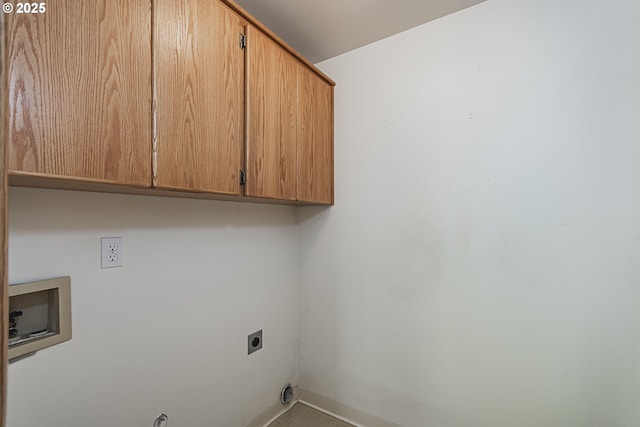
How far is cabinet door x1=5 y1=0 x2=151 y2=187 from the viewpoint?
634mm

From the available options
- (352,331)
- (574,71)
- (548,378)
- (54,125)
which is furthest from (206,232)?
(574,71)

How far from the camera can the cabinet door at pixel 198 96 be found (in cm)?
91

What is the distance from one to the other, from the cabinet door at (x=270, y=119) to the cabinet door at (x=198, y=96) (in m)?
0.06

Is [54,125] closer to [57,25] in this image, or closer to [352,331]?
[57,25]

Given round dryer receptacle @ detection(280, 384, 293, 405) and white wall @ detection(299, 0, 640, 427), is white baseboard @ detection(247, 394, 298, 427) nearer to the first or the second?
round dryer receptacle @ detection(280, 384, 293, 405)

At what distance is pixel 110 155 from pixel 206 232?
69 cm

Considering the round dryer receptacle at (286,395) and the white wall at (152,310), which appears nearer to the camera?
the white wall at (152,310)

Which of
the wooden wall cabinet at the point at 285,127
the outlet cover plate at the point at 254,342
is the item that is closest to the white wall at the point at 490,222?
the wooden wall cabinet at the point at 285,127

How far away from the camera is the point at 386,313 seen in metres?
1.64

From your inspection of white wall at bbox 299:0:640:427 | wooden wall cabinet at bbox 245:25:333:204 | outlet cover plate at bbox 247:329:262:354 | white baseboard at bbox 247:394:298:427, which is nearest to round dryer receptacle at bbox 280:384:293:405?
white baseboard at bbox 247:394:298:427

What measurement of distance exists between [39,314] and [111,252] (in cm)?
27

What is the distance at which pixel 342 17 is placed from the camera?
1461 mm

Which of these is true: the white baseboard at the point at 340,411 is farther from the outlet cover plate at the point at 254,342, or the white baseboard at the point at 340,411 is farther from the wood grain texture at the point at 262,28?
the wood grain texture at the point at 262,28

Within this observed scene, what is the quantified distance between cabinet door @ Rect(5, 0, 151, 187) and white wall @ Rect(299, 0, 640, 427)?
121cm
